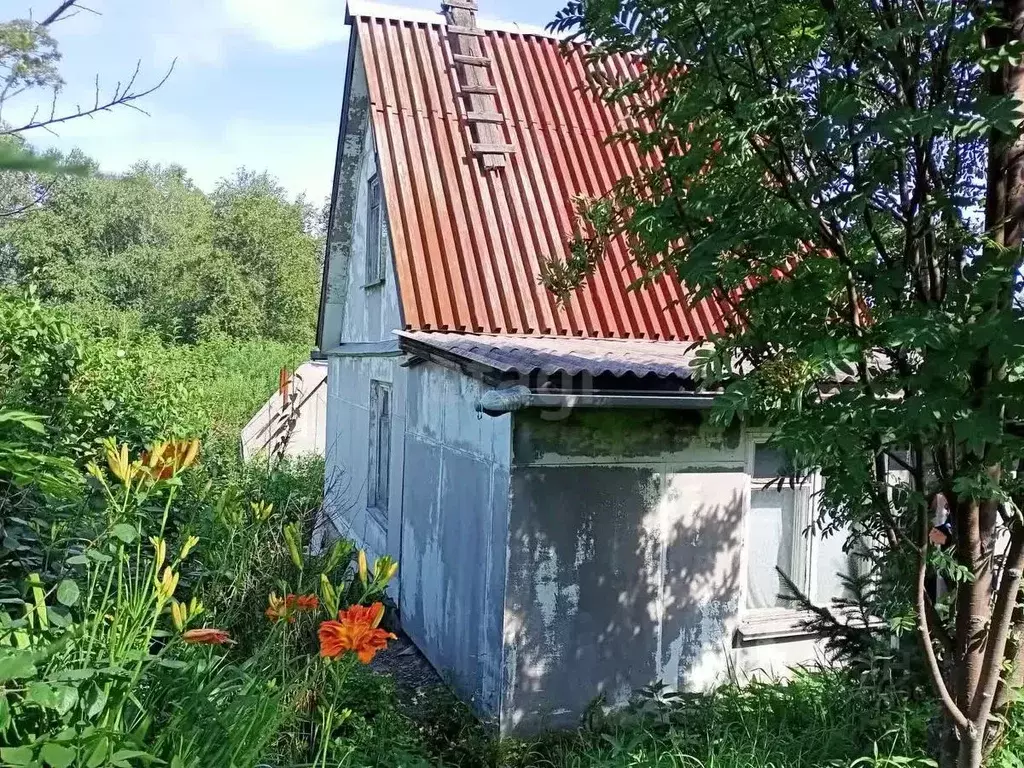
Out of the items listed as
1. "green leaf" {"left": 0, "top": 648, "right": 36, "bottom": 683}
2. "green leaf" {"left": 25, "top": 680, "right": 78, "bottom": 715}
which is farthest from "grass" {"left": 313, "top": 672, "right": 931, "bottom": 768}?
"green leaf" {"left": 0, "top": 648, "right": 36, "bottom": 683}

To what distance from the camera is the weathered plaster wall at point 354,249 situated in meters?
8.77

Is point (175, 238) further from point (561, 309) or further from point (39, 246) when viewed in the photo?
point (561, 309)

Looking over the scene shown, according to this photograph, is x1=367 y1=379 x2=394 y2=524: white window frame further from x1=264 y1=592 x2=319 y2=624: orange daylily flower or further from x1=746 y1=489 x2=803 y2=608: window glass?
x1=264 y1=592 x2=319 y2=624: orange daylily flower

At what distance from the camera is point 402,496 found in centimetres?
761

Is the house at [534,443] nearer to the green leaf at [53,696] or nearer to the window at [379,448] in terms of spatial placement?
the window at [379,448]

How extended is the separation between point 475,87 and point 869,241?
588cm

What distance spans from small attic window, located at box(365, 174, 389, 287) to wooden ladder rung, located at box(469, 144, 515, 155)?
4.04 ft

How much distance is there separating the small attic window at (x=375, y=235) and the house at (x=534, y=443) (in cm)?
7

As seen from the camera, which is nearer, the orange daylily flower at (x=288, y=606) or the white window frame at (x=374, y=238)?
the orange daylily flower at (x=288, y=606)

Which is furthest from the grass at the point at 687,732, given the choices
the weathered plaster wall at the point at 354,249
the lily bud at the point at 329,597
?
the weathered plaster wall at the point at 354,249

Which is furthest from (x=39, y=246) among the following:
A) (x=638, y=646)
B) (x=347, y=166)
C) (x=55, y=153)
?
(x=55, y=153)

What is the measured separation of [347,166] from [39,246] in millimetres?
25761

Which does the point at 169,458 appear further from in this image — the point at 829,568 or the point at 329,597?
the point at 829,568

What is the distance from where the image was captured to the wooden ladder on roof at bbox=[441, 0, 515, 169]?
802cm
